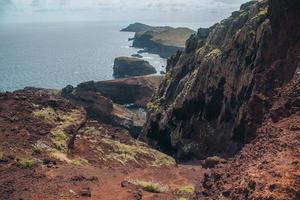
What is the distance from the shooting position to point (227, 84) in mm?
49281

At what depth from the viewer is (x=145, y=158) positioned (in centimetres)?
3272

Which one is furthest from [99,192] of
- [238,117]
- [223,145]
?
[223,145]

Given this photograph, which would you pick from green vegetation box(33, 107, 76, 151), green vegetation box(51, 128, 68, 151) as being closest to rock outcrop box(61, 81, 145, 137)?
green vegetation box(33, 107, 76, 151)

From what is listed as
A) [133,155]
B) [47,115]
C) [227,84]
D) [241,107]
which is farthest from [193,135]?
[47,115]

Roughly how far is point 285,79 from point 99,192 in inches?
592

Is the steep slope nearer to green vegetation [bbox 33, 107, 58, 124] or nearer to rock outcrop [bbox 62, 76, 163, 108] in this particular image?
green vegetation [bbox 33, 107, 58, 124]

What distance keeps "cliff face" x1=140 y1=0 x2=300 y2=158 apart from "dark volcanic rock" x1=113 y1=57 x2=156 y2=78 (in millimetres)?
105615

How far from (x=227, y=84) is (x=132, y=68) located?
132 meters

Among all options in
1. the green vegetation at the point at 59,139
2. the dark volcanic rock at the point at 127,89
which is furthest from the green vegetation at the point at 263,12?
the dark volcanic rock at the point at 127,89

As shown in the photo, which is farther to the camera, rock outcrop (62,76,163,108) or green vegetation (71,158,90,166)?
rock outcrop (62,76,163,108)

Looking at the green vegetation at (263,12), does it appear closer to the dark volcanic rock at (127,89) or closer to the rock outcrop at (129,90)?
the rock outcrop at (129,90)

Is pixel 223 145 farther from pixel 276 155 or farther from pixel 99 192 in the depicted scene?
pixel 276 155

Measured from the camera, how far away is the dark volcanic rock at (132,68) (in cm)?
17800

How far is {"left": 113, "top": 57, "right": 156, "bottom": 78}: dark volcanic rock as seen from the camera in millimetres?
178000
